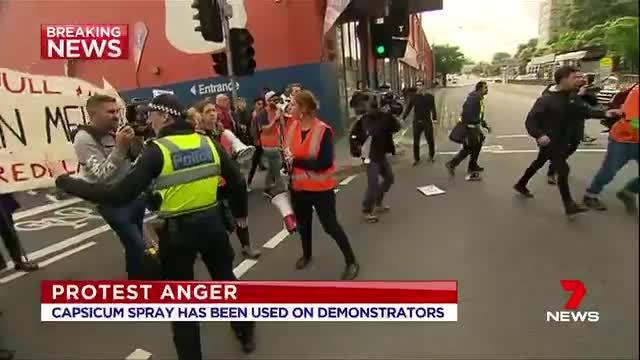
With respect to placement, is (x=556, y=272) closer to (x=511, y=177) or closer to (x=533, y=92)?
(x=511, y=177)

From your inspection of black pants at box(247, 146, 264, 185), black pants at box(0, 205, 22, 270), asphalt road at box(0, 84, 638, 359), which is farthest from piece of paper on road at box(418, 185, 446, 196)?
black pants at box(0, 205, 22, 270)

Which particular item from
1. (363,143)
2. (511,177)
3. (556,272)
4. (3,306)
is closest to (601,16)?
(511,177)

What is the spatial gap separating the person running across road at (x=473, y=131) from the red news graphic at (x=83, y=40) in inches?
161

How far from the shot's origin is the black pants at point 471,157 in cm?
125

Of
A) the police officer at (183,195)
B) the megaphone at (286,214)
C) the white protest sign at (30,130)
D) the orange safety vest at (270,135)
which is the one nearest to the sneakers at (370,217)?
the megaphone at (286,214)

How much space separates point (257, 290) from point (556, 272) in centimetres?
69

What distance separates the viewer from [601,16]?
0.90 m

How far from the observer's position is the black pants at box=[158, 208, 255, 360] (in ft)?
5.25

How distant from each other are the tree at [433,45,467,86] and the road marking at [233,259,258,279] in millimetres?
847

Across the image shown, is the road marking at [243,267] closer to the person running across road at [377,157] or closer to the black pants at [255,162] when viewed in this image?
the person running across road at [377,157]

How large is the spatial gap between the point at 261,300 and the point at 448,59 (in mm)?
703

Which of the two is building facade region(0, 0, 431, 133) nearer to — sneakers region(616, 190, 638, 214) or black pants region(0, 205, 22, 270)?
sneakers region(616, 190, 638, 214)

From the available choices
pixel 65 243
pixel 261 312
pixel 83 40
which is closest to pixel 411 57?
pixel 261 312

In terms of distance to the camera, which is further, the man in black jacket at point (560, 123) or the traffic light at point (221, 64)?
the traffic light at point (221, 64)
